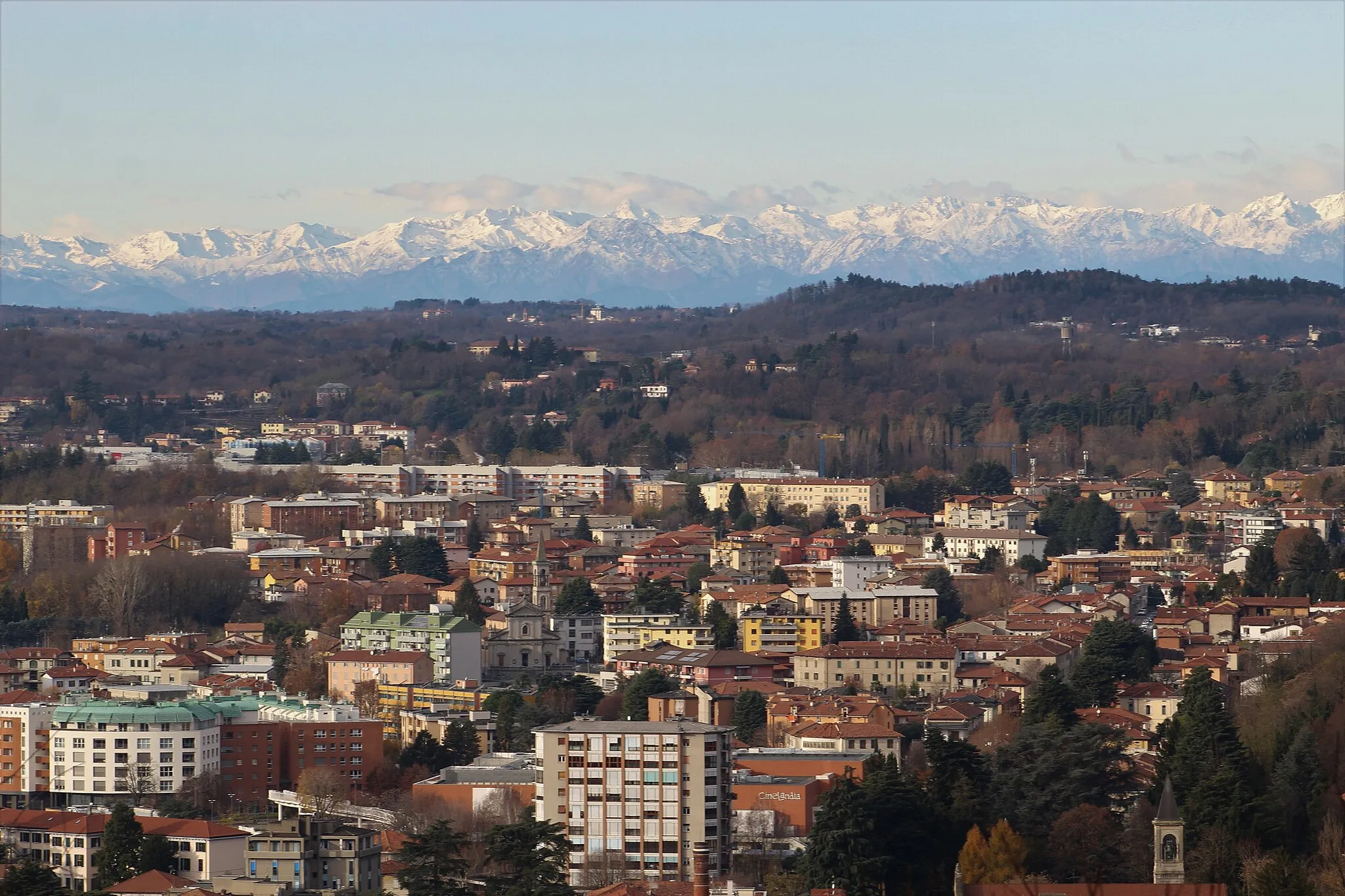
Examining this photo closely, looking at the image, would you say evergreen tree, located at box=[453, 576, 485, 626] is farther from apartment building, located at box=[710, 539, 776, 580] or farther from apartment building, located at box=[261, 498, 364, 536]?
apartment building, located at box=[261, 498, 364, 536]

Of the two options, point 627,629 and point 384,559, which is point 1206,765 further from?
point 384,559

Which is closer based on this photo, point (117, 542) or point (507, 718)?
point (507, 718)

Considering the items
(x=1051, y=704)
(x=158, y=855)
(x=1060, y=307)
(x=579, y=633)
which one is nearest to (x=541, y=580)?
(x=579, y=633)

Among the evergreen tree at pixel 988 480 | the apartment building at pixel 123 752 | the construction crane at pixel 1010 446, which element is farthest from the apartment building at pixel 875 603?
the construction crane at pixel 1010 446

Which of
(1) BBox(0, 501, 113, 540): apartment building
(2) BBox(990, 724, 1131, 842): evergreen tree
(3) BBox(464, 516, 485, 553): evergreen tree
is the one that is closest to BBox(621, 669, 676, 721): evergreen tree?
(2) BBox(990, 724, 1131, 842): evergreen tree

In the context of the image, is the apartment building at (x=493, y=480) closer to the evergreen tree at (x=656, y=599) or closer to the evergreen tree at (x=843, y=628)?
the evergreen tree at (x=656, y=599)
